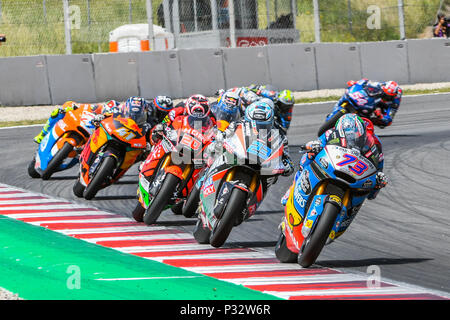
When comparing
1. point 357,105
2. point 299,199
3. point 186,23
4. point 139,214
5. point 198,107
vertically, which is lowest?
point 139,214

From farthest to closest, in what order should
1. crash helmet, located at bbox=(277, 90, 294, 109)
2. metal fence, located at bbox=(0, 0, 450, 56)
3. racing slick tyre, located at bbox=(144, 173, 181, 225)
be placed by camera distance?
metal fence, located at bbox=(0, 0, 450, 56) → crash helmet, located at bbox=(277, 90, 294, 109) → racing slick tyre, located at bbox=(144, 173, 181, 225)

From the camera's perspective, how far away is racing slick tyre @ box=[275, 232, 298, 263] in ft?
24.5

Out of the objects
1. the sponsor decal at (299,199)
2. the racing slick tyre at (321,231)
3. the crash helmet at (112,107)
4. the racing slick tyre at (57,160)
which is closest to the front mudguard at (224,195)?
the sponsor decal at (299,199)

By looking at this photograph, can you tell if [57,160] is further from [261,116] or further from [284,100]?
[261,116]

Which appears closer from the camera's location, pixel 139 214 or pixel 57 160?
pixel 139 214

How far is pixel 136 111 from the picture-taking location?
34.5 feet

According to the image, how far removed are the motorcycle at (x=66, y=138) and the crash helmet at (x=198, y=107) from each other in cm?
318

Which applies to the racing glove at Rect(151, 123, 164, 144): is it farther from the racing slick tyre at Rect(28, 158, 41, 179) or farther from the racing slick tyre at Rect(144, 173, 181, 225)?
the racing slick tyre at Rect(28, 158, 41, 179)

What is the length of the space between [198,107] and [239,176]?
153 cm

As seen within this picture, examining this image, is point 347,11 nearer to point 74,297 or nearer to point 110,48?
point 110,48

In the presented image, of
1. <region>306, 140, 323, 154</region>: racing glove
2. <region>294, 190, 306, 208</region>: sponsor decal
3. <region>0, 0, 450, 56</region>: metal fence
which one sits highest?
<region>0, 0, 450, 56</region>: metal fence

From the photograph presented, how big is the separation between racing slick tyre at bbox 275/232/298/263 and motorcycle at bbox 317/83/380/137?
19.8ft

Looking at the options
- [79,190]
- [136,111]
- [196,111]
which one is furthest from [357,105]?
[196,111]

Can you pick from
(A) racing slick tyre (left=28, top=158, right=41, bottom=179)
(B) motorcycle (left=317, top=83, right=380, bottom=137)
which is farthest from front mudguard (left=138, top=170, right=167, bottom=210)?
(B) motorcycle (left=317, top=83, right=380, bottom=137)
